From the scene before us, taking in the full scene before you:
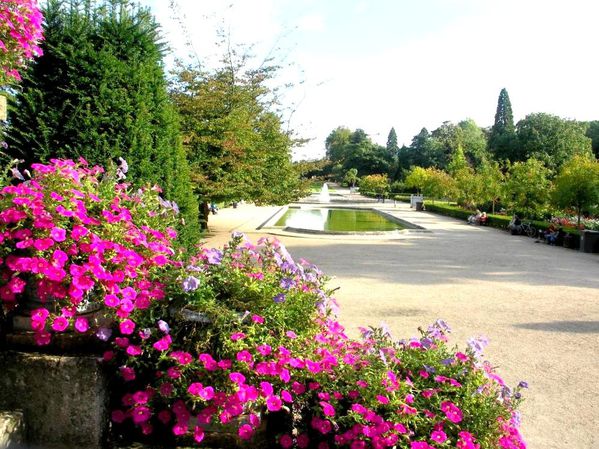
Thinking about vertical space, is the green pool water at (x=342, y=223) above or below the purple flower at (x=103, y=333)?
below

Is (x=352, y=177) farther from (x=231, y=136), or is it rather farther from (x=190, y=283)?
(x=190, y=283)

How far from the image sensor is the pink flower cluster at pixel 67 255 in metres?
2.31

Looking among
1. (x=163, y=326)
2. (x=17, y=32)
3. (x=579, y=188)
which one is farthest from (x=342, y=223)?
(x=163, y=326)

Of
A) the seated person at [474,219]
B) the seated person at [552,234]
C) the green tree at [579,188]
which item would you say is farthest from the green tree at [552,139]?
the seated person at [552,234]

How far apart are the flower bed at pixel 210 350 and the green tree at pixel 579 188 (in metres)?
17.1

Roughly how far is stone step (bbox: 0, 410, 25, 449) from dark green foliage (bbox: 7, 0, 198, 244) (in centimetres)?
192

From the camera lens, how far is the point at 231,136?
13453 millimetres

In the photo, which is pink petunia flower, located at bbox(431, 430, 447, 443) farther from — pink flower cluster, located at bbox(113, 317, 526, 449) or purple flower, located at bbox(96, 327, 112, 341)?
purple flower, located at bbox(96, 327, 112, 341)

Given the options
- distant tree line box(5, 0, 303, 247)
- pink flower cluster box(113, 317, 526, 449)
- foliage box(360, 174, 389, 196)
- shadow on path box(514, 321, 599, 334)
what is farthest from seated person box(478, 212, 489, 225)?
foliage box(360, 174, 389, 196)

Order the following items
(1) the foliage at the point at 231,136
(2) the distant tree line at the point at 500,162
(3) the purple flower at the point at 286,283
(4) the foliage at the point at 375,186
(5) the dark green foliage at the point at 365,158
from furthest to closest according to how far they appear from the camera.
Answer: (5) the dark green foliage at the point at 365,158, (4) the foliage at the point at 375,186, (2) the distant tree line at the point at 500,162, (1) the foliage at the point at 231,136, (3) the purple flower at the point at 286,283

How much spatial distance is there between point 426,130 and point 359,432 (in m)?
92.1

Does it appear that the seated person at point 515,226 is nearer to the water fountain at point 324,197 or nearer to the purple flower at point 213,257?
the purple flower at point 213,257

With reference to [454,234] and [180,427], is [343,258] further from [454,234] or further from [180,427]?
[180,427]

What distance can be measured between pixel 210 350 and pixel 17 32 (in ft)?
8.90
